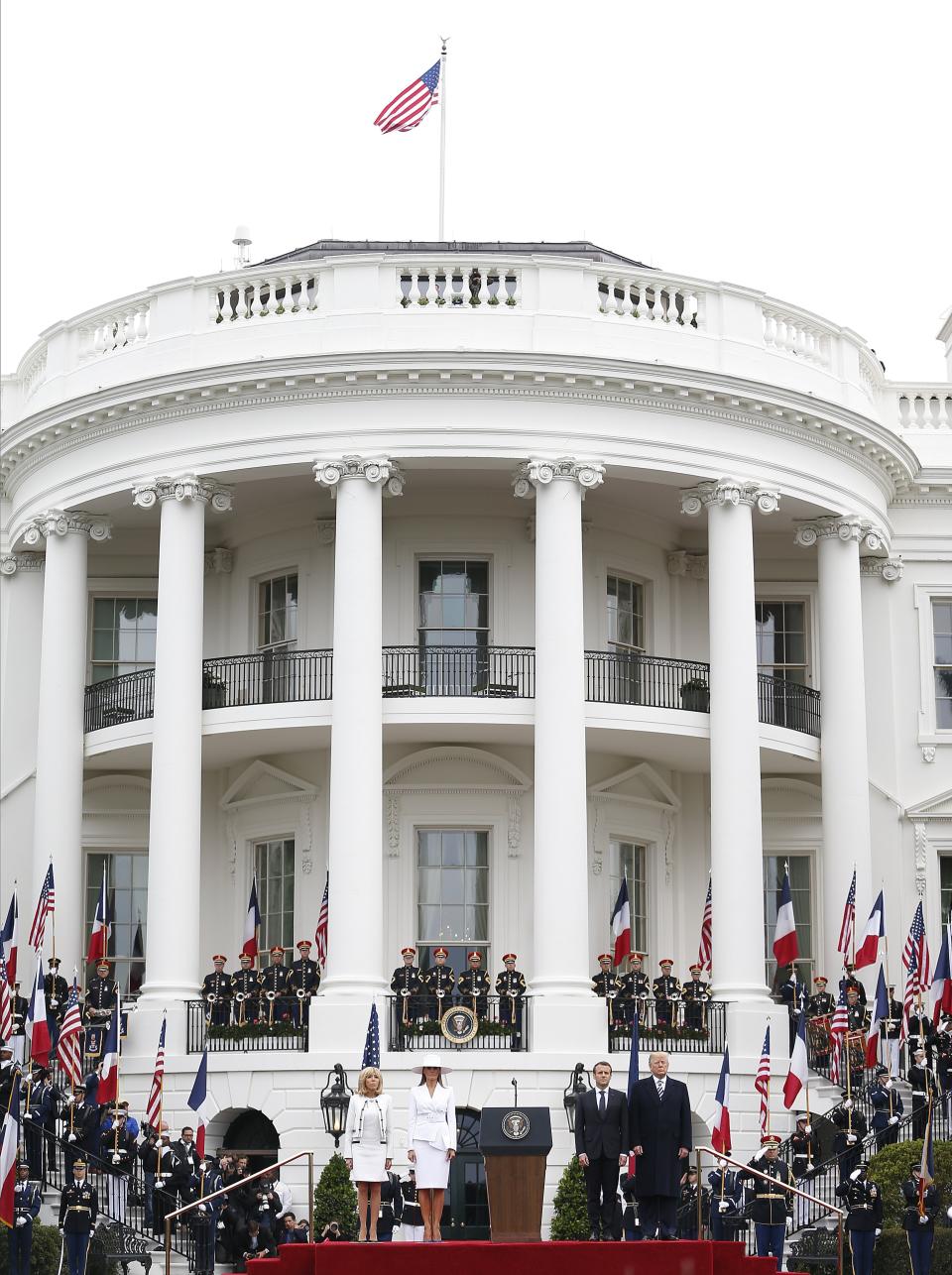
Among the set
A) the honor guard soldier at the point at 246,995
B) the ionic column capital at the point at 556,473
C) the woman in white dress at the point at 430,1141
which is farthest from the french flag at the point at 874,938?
the woman in white dress at the point at 430,1141

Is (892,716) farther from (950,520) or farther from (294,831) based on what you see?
(294,831)

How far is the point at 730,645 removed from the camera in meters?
31.2

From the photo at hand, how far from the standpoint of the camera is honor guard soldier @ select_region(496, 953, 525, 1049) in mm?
28766

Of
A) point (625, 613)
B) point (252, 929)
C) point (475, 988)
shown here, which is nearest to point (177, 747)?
point (252, 929)

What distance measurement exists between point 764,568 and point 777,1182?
591 inches

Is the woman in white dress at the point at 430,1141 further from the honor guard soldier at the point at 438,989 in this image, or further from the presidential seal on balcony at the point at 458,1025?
the honor guard soldier at the point at 438,989

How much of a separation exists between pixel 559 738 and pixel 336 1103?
19.6 feet

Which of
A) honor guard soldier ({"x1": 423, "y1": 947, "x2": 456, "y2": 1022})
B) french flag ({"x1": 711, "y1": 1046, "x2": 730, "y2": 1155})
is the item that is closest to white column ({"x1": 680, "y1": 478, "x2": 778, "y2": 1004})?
french flag ({"x1": 711, "y1": 1046, "x2": 730, "y2": 1155})

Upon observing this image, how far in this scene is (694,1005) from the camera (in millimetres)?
29625

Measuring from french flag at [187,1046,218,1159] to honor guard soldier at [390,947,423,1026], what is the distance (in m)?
2.66

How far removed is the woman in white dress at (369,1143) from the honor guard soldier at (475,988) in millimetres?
9263

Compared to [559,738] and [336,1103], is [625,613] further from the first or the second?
[336,1103]

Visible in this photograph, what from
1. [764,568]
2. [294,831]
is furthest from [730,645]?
[294,831]

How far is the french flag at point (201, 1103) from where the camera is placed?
2778 centimetres
